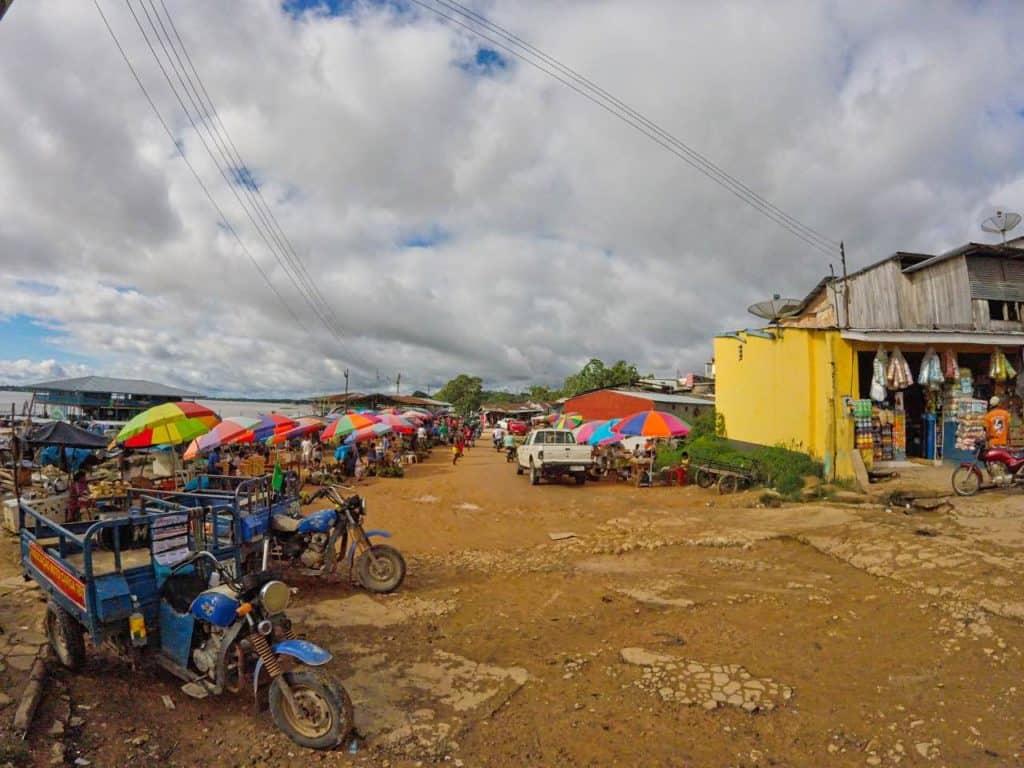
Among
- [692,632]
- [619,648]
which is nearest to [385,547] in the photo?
[619,648]

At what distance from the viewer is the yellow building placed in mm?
13531

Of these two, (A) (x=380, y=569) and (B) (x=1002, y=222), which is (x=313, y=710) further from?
(B) (x=1002, y=222)

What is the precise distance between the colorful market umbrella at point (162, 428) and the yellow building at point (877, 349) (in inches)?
568

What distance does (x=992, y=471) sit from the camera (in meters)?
11.1

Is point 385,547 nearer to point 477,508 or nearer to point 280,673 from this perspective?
point 280,673

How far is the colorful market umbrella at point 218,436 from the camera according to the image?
1592 cm

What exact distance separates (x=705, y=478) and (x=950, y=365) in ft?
21.0

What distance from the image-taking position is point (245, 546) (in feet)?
20.2

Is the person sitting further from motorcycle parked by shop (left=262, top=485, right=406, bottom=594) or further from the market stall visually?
the market stall

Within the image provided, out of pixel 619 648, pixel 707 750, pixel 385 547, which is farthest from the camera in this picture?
pixel 385 547

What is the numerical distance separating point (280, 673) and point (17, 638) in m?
3.34

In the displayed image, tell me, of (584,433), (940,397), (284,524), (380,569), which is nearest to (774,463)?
(940,397)

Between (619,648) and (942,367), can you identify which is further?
(942,367)

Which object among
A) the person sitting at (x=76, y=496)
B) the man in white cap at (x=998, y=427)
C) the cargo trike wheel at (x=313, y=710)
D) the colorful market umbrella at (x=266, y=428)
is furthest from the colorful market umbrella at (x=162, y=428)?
the man in white cap at (x=998, y=427)
